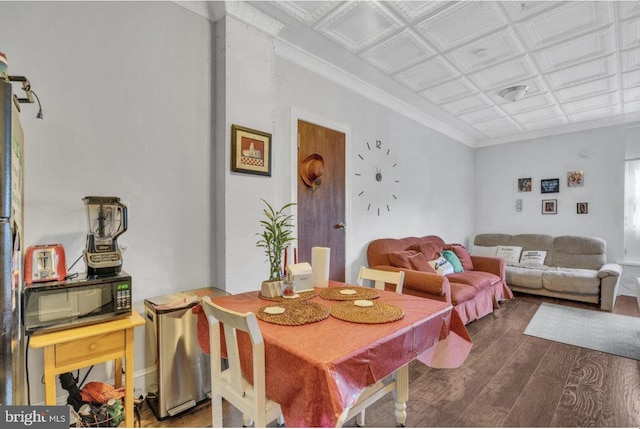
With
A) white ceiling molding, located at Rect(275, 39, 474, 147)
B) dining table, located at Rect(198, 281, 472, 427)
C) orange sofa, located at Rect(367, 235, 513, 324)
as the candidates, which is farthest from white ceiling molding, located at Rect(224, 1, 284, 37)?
orange sofa, located at Rect(367, 235, 513, 324)

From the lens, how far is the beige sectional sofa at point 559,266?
159 inches

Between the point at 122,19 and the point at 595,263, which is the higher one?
the point at 122,19

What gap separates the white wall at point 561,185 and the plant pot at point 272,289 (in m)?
5.58

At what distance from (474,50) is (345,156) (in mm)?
1552

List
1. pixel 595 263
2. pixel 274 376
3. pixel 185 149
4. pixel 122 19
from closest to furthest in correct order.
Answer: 1. pixel 274 376
2. pixel 122 19
3. pixel 185 149
4. pixel 595 263

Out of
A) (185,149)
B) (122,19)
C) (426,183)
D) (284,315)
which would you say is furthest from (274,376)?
(426,183)

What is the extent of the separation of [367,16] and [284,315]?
2291 millimetres

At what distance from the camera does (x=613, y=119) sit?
15.6 ft

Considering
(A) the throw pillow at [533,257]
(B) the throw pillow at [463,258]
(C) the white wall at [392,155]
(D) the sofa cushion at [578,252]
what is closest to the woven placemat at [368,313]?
(C) the white wall at [392,155]

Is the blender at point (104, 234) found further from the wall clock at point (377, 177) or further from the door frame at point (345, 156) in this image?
the wall clock at point (377, 177)

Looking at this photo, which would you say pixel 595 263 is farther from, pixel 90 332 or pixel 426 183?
pixel 90 332

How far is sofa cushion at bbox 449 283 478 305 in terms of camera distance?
10.3 ft

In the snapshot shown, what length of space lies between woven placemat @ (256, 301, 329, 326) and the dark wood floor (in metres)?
0.84

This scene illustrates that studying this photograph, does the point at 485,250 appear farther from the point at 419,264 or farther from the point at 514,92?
the point at 514,92
